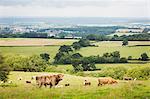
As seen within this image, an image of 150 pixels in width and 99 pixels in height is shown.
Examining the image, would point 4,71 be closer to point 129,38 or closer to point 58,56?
point 58,56

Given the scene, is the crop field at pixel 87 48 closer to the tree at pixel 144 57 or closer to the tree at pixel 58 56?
the tree at pixel 144 57

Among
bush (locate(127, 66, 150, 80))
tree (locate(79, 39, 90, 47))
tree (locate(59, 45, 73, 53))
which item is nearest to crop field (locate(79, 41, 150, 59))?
tree (locate(79, 39, 90, 47))

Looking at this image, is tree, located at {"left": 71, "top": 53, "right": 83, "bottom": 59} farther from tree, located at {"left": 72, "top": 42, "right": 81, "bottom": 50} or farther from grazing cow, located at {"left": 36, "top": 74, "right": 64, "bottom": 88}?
grazing cow, located at {"left": 36, "top": 74, "right": 64, "bottom": 88}

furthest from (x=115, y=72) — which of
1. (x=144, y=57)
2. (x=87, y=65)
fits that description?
(x=144, y=57)

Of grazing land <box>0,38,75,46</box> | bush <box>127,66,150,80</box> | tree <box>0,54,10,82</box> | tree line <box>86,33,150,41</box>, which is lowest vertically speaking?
bush <box>127,66,150,80</box>

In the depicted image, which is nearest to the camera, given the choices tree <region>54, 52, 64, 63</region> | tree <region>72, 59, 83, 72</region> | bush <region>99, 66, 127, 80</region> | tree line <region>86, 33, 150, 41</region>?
bush <region>99, 66, 127, 80</region>

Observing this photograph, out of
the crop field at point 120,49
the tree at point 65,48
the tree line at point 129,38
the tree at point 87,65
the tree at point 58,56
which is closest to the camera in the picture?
the tree at point 87,65

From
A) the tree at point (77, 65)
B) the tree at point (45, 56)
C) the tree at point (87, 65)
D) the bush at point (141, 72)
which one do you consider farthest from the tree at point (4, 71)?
the tree at point (45, 56)

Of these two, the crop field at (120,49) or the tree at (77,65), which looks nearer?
the tree at (77,65)

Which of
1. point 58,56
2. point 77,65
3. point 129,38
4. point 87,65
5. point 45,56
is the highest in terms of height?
point 129,38

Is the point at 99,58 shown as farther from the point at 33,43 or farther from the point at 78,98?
the point at 78,98

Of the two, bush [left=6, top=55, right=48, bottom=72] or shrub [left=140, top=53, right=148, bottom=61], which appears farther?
shrub [left=140, top=53, right=148, bottom=61]

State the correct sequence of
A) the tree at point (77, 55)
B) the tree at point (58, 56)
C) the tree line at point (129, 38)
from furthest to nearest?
the tree line at point (129, 38)
the tree at point (77, 55)
the tree at point (58, 56)

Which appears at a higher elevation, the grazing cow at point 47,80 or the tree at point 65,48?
the grazing cow at point 47,80
